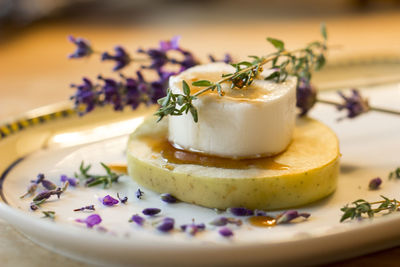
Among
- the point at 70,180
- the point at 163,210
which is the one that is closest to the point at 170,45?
the point at 70,180

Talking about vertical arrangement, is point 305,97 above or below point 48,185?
above

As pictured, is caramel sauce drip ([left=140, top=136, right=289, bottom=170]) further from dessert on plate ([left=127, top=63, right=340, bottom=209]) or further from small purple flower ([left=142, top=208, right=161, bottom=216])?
small purple flower ([left=142, top=208, right=161, bottom=216])

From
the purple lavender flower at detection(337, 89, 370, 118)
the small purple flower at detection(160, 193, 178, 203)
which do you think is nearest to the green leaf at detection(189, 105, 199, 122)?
the small purple flower at detection(160, 193, 178, 203)

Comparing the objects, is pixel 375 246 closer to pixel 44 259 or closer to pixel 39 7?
pixel 44 259

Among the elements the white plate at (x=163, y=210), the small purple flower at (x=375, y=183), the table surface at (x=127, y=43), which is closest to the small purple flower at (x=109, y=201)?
the white plate at (x=163, y=210)

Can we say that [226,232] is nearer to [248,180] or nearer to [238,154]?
[248,180]

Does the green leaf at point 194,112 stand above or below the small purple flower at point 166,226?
above

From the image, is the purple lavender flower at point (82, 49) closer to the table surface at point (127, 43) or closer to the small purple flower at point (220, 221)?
the small purple flower at point (220, 221)
